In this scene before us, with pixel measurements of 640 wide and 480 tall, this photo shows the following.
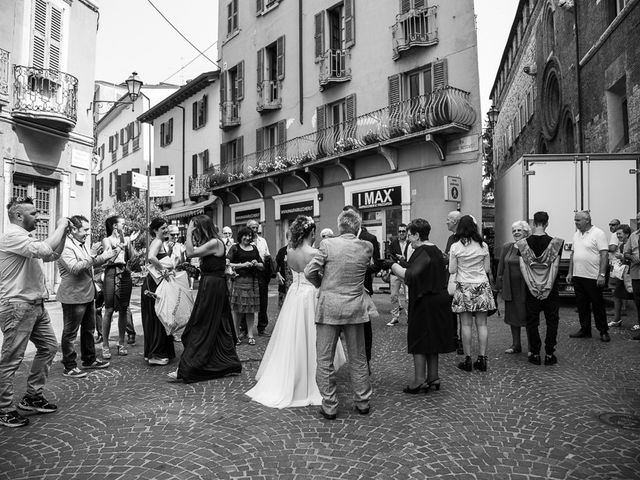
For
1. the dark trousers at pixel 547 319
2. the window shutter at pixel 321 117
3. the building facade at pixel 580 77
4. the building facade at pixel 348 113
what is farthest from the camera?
the window shutter at pixel 321 117

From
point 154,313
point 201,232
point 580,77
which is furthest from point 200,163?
point 201,232

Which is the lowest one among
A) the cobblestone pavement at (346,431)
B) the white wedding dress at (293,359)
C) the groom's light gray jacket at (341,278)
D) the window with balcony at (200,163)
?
the cobblestone pavement at (346,431)

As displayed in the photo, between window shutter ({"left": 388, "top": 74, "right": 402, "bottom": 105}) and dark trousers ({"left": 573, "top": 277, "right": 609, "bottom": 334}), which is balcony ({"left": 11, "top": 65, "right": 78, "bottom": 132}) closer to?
window shutter ({"left": 388, "top": 74, "right": 402, "bottom": 105})

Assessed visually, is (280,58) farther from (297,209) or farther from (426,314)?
(426,314)

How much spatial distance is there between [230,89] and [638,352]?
22.2 meters

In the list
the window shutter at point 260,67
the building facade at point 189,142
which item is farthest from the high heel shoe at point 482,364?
the building facade at point 189,142

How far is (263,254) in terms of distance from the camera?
28.2 ft

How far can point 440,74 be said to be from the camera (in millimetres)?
15828

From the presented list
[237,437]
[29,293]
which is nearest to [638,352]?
[237,437]

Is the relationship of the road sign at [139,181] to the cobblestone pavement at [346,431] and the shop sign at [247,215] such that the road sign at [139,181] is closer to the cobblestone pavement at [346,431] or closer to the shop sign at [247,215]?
the shop sign at [247,215]

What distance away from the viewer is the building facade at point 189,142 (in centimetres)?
2633

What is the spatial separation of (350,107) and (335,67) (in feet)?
6.11

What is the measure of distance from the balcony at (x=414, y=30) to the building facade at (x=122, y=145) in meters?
18.6

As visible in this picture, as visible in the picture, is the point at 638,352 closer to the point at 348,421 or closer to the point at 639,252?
the point at 639,252
